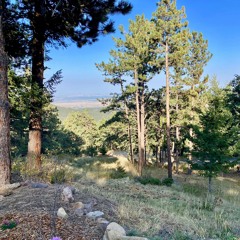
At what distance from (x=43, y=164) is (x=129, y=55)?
15.6 m

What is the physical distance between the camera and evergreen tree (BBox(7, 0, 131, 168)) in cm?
766

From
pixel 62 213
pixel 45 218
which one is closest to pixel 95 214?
pixel 62 213

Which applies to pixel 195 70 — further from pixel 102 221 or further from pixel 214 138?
pixel 102 221

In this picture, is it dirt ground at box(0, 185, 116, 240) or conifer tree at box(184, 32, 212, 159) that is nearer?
dirt ground at box(0, 185, 116, 240)

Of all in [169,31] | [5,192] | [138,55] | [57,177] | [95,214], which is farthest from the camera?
[138,55]

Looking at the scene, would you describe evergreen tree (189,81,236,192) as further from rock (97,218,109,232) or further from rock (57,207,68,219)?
rock (57,207,68,219)

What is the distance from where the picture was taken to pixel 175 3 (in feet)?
55.4

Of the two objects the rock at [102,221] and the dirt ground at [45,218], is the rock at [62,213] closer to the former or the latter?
the dirt ground at [45,218]

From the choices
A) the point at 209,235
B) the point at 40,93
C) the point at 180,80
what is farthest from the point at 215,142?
the point at 209,235

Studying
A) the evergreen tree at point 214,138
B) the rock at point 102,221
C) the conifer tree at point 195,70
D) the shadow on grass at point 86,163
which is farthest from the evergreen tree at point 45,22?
the conifer tree at point 195,70

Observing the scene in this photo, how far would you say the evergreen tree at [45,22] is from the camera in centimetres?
766

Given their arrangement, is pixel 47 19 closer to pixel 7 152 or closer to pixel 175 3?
pixel 7 152

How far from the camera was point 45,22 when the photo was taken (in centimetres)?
763

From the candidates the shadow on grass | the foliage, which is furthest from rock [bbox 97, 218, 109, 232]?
the shadow on grass
